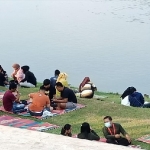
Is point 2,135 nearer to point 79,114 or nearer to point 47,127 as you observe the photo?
point 47,127

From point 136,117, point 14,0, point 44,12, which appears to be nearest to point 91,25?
point 44,12

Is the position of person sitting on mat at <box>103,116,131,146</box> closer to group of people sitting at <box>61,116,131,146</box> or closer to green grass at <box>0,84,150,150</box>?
group of people sitting at <box>61,116,131,146</box>

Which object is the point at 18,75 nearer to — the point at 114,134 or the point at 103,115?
the point at 103,115

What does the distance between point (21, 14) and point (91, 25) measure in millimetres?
6823

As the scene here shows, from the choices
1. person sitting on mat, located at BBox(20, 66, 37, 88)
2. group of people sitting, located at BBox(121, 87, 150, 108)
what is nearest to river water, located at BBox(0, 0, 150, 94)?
person sitting on mat, located at BBox(20, 66, 37, 88)

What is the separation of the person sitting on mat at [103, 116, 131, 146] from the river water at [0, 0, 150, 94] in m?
7.77

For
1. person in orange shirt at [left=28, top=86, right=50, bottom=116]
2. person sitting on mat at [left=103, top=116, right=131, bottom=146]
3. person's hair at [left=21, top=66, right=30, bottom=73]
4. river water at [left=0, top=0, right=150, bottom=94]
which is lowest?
person sitting on mat at [left=103, top=116, right=131, bottom=146]

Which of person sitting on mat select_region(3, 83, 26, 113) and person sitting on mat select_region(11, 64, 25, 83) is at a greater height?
person sitting on mat select_region(11, 64, 25, 83)

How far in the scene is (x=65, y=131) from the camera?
684cm

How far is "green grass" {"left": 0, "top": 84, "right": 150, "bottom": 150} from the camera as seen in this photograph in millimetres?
7934

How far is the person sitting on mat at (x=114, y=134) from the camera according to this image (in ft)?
22.3

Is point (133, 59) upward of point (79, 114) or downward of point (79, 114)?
upward

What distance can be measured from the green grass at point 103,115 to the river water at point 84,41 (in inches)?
201

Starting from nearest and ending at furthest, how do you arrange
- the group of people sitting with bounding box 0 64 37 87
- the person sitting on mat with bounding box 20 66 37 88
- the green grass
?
the green grass, the group of people sitting with bounding box 0 64 37 87, the person sitting on mat with bounding box 20 66 37 88
